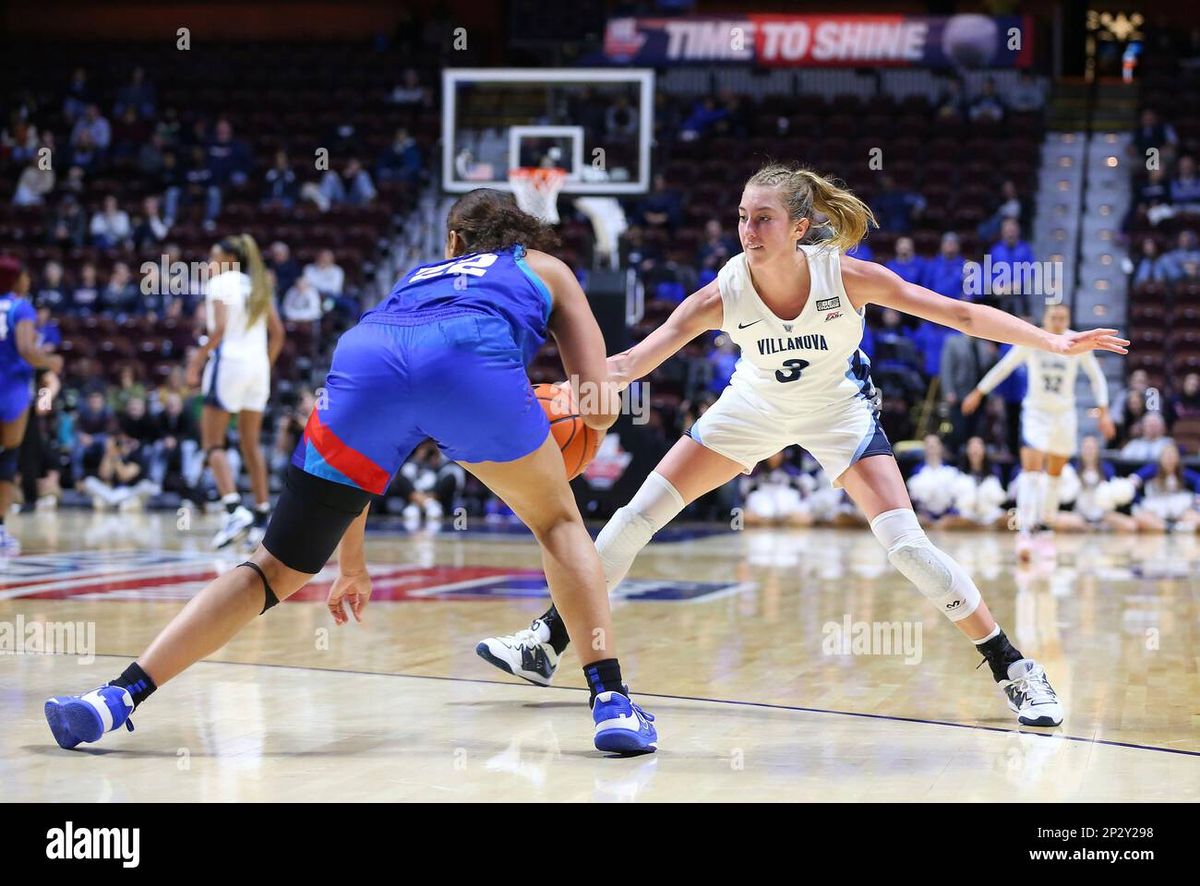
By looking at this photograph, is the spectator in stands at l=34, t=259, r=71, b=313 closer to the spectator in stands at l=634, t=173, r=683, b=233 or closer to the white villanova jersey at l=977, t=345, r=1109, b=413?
the spectator in stands at l=634, t=173, r=683, b=233

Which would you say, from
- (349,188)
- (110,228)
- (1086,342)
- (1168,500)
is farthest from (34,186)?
(1086,342)

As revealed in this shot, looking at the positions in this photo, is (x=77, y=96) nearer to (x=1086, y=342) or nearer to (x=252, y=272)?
(x=252, y=272)

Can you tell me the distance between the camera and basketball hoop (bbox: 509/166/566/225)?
1346cm

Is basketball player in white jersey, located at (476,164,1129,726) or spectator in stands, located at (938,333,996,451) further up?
basketball player in white jersey, located at (476,164,1129,726)

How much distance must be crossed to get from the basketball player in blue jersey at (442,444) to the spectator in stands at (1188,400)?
1129 cm

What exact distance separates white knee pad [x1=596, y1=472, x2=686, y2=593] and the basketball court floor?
429 mm

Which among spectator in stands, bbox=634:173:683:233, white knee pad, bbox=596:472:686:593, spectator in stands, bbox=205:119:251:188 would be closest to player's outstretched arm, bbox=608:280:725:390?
white knee pad, bbox=596:472:686:593

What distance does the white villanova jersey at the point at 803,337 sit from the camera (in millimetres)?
4680

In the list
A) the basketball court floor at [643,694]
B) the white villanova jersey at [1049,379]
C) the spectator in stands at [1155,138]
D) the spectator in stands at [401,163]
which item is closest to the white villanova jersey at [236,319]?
the basketball court floor at [643,694]

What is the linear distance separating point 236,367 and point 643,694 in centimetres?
576

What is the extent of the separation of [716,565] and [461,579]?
1.87m

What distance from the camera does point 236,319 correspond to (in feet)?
33.0
